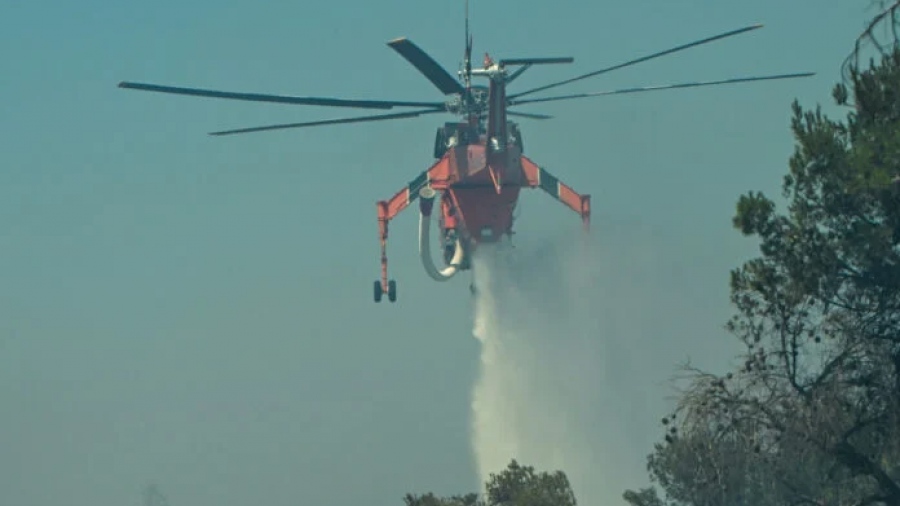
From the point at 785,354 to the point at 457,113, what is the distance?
49841 millimetres

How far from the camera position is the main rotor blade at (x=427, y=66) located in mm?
71438

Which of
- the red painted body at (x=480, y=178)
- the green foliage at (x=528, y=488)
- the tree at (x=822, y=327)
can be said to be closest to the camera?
the tree at (x=822, y=327)

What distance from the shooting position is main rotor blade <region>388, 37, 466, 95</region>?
7144 cm

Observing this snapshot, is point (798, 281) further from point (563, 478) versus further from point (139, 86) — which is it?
point (139, 86)

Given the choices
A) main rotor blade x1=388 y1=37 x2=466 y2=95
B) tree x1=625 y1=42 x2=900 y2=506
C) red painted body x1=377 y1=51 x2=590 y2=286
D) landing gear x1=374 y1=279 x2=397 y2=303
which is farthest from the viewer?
landing gear x1=374 y1=279 x2=397 y2=303

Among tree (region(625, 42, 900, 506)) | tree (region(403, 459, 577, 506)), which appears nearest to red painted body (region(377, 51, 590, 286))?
tree (region(403, 459, 577, 506))

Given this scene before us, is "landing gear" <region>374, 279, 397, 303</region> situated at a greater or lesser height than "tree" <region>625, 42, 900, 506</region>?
greater

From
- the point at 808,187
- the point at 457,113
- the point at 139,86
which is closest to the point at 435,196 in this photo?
the point at 457,113

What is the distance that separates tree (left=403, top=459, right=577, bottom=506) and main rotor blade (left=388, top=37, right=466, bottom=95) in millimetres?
17050

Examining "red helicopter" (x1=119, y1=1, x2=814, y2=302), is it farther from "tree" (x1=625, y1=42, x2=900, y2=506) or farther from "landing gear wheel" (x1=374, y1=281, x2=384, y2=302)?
"tree" (x1=625, y1=42, x2=900, y2=506)

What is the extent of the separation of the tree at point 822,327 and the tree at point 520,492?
2358 centimetres

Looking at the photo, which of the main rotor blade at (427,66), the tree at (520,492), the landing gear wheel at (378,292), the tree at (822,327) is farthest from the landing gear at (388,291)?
the tree at (822,327)

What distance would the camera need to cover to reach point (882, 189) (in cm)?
3469

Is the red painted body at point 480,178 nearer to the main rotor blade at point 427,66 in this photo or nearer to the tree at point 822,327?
the main rotor blade at point 427,66
